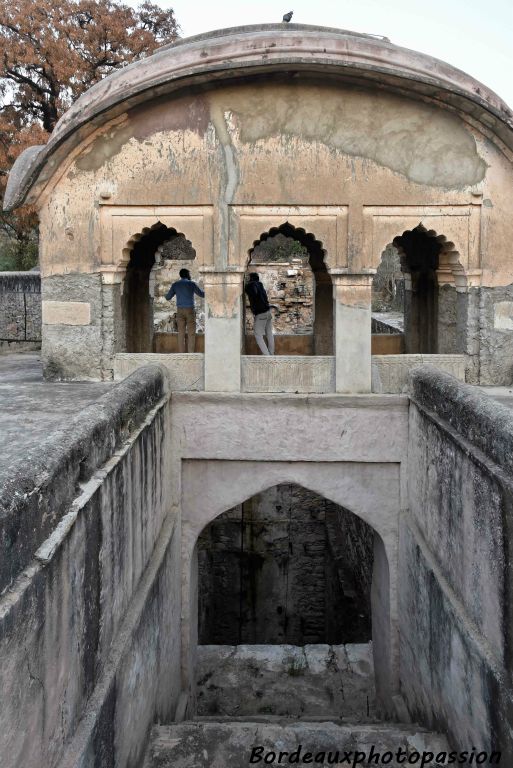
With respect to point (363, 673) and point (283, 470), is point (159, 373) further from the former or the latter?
point (363, 673)

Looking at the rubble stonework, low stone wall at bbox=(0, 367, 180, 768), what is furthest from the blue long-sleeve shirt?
low stone wall at bbox=(0, 367, 180, 768)

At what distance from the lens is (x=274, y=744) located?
5227mm

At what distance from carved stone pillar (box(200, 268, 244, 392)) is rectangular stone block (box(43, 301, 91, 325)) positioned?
125 centimetres

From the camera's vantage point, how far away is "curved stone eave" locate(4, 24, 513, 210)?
6566 mm

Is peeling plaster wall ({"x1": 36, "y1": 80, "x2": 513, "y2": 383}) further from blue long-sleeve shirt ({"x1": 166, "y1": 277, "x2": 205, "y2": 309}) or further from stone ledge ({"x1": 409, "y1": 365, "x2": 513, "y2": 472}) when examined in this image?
blue long-sleeve shirt ({"x1": 166, "y1": 277, "x2": 205, "y2": 309})

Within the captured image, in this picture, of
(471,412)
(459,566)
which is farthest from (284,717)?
(471,412)

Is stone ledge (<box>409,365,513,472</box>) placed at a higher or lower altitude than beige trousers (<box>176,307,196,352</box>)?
lower

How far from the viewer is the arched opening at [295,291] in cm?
998

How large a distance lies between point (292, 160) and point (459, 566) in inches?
164

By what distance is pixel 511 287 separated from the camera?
730cm

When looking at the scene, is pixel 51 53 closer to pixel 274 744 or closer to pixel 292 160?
pixel 292 160

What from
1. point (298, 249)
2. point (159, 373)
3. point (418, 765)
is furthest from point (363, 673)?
point (298, 249)

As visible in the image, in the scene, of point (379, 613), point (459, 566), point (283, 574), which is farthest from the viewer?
point (283, 574)

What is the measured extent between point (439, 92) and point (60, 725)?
6.03m
